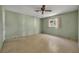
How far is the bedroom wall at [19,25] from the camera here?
5.24 feet

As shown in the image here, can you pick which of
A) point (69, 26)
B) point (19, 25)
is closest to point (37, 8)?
point (19, 25)

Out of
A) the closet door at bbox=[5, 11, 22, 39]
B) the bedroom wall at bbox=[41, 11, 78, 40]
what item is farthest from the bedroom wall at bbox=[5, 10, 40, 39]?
the bedroom wall at bbox=[41, 11, 78, 40]

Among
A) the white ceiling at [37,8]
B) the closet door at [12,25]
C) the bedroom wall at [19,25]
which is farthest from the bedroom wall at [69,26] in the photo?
the closet door at [12,25]

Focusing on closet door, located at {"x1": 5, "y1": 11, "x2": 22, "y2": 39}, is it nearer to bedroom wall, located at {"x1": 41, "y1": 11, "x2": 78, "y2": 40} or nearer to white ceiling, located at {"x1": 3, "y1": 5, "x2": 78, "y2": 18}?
white ceiling, located at {"x1": 3, "y1": 5, "x2": 78, "y2": 18}

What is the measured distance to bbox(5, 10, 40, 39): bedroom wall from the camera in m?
1.60

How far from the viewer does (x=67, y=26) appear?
5.40 ft

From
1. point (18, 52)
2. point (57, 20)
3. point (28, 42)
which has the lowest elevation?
point (18, 52)

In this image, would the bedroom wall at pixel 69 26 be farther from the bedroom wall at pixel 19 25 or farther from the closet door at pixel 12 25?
the closet door at pixel 12 25

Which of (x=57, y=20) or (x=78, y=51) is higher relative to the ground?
(x=57, y=20)

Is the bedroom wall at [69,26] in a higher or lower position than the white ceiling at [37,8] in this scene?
lower

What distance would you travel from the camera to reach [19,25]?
1665 millimetres
